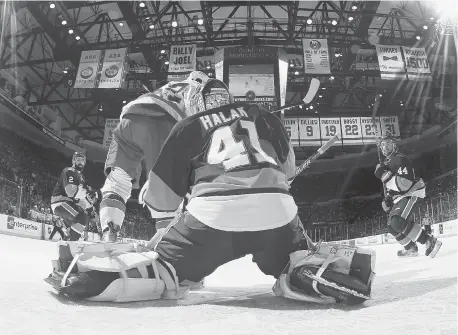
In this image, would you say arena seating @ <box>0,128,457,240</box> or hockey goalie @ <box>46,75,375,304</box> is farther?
arena seating @ <box>0,128,457,240</box>

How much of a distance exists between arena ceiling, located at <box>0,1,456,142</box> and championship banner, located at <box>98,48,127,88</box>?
43.0 inches

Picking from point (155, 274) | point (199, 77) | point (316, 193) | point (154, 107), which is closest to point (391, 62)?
point (199, 77)

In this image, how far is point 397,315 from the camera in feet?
3.57

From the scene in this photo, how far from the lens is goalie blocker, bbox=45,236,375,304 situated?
4.38 feet

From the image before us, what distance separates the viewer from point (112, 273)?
1372 mm

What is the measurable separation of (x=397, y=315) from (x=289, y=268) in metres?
0.46

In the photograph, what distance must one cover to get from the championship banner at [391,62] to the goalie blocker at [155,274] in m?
8.66

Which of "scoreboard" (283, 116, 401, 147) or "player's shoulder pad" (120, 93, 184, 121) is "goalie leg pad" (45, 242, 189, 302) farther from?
"scoreboard" (283, 116, 401, 147)

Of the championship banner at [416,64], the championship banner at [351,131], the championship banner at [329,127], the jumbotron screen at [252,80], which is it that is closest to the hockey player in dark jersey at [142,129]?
the jumbotron screen at [252,80]

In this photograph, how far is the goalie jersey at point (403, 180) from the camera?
4.38m

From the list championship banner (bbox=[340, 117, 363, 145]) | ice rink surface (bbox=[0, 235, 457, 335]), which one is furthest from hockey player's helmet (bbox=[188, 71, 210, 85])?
championship banner (bbox=[340, 117, 363, 145])

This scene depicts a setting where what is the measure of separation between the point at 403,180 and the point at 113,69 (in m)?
6.92

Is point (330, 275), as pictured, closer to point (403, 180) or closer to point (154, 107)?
point (154, 107)

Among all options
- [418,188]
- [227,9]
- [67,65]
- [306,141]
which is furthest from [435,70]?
[67,65]
